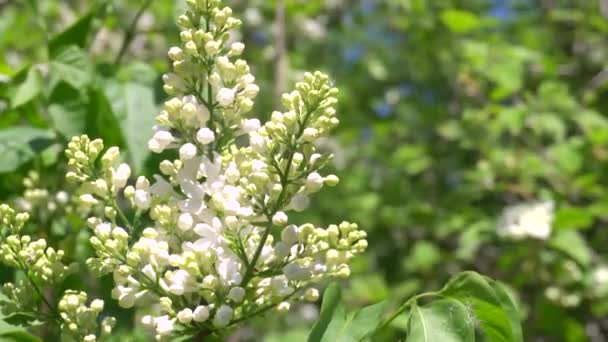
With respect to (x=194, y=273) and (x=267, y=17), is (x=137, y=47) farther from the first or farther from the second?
(x=194, y=273)

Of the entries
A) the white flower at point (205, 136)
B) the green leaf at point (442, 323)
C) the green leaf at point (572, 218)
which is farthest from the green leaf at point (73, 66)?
the green leaf at point (572, 218)

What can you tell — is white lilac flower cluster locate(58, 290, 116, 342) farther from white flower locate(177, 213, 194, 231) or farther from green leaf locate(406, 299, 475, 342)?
green leaf locate(406, 299, 475, 342)

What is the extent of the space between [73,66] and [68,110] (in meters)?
0.10

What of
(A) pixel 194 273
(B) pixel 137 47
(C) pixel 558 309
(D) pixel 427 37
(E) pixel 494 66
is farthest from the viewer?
(D) pixel 427 37

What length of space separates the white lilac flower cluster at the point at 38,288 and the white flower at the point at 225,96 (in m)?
0.32

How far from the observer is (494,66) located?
4230 mm

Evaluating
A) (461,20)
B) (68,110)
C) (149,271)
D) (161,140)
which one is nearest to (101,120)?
(68,110)

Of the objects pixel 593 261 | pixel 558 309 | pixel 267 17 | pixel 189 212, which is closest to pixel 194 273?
pixel 189 212

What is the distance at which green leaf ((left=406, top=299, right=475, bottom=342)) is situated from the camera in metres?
1.27

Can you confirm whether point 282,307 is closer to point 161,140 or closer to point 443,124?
point 161,140

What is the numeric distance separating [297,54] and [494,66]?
1.74m

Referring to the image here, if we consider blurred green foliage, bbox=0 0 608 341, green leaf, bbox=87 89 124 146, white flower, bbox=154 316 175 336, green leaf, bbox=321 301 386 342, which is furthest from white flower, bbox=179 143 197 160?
blurred green foliage, bbox=0 0 608 341

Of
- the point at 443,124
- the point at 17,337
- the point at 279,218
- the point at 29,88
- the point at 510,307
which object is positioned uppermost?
the point at 29,88

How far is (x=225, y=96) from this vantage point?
1254mm
